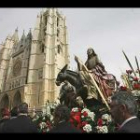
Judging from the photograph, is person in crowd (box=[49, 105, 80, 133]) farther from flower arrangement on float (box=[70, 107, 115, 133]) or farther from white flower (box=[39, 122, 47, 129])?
white flower (box=[39, 122, 47, 129])

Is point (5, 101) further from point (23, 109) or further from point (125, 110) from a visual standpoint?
point (125, 110)

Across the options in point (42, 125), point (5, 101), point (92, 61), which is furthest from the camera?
point (5, 101)

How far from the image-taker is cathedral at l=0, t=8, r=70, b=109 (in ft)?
145

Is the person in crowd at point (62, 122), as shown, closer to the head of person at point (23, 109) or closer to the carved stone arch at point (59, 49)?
the head of person at point (23, 109)

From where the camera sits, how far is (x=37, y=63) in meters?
48.7

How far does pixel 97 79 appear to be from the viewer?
24.7 ft

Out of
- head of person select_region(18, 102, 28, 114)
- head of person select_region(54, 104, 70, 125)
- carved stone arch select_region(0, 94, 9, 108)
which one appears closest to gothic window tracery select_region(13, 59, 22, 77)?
carved stone arch select_region(0, 94, 9, 108)

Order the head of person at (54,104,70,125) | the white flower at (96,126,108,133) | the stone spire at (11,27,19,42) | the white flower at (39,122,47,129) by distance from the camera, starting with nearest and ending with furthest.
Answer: the head of person at (54,104,70,125)
the white flower at (96,126,108,133)
the white flower at (39,122,47,129)
the stone spire at (11,27,19,42)

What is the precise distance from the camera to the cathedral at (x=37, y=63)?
44.3 meters

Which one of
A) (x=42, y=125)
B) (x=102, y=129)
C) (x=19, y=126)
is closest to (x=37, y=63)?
(x=42, y=125)

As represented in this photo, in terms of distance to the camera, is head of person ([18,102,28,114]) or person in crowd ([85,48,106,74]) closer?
head of person ([18,102,28,114])
